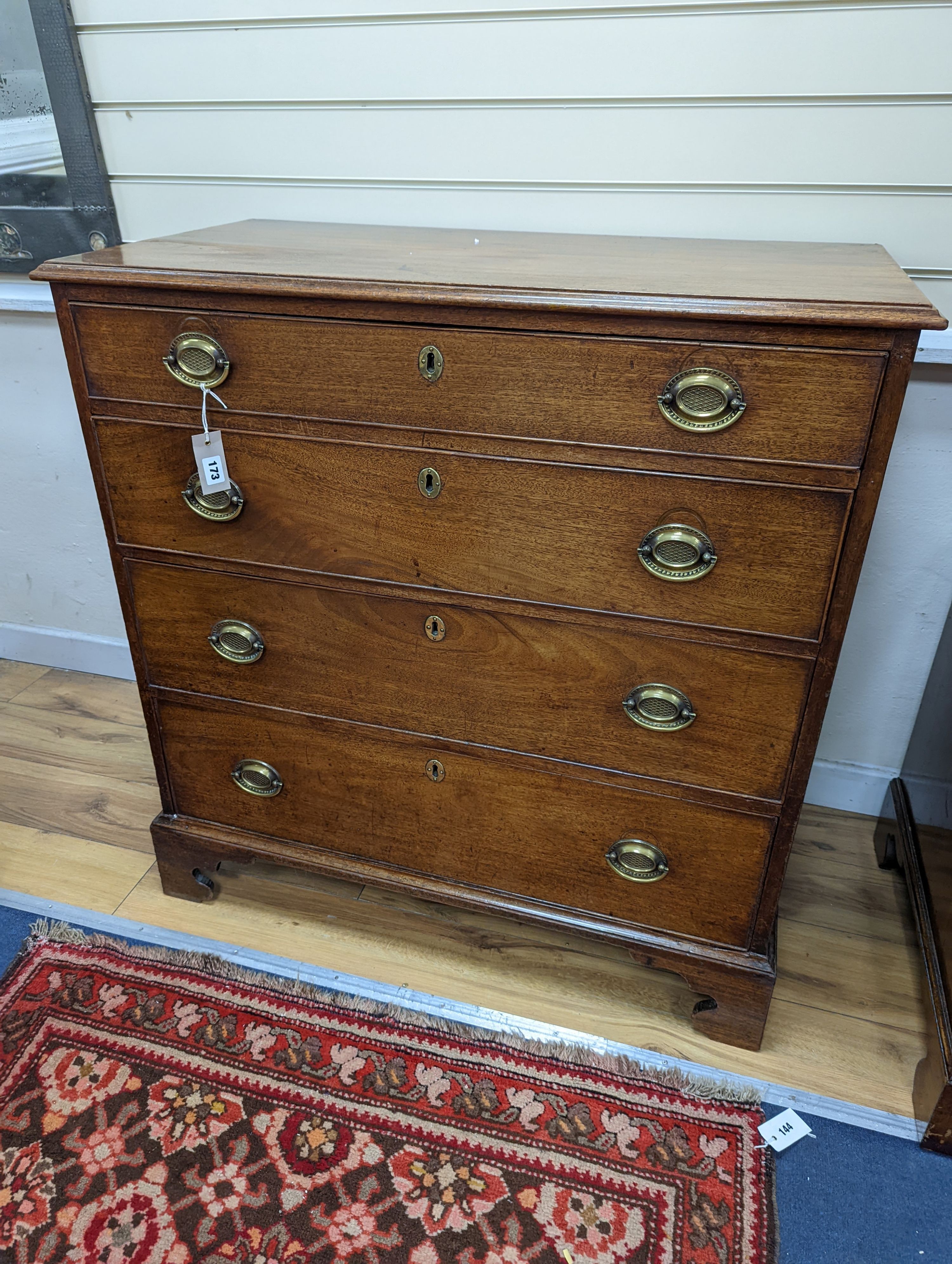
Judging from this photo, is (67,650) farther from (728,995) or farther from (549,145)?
(728,995)

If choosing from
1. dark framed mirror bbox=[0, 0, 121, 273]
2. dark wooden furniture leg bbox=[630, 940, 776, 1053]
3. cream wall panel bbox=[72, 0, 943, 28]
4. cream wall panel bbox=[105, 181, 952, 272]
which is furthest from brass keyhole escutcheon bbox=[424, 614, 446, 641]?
dark framed mirror bbox=[0, 0, 121, 273]

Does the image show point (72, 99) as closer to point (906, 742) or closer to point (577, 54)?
point (577, 54)

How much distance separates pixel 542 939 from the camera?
5.24ft

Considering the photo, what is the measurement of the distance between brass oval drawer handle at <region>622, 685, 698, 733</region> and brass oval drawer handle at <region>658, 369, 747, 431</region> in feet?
1.18

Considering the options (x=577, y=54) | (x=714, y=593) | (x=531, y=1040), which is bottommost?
(x=531, y=1040)

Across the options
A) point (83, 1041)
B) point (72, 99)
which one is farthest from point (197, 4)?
point (83, 1041)

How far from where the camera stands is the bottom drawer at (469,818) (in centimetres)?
130

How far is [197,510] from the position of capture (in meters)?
1.27

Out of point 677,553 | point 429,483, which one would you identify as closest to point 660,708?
point 677,553

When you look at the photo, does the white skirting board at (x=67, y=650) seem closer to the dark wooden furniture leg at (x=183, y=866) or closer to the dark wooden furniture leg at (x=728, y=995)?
the dark wooden furniture leg at (x=183, y=866)

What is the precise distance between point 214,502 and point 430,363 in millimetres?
394

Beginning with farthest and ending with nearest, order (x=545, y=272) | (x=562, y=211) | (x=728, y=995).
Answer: (x=562, y=211) → (x=728, y=995) → (x=545, y=272)

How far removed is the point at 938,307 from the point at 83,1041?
70.9 inches

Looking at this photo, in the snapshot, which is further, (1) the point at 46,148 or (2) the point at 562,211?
(1) the point at 46,148
